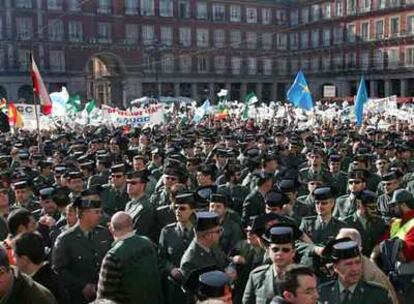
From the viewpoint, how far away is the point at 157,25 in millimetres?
64312

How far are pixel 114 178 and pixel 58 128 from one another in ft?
56.0

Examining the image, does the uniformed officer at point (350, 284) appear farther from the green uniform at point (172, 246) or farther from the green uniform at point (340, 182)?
the green uniform at point (340, 182)

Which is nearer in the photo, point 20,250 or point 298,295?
point 298,295

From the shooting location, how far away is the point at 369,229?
751 centimetres

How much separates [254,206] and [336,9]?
64093mm

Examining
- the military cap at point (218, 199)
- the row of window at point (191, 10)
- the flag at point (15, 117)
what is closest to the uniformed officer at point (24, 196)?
the military cap at point (218, 199)

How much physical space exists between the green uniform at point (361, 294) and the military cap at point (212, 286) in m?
1.23

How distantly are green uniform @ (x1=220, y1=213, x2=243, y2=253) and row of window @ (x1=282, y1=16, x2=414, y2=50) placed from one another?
5875 cm

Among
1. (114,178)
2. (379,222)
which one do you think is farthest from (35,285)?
(114,178)

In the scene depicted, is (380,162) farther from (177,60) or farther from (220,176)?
(177,60)

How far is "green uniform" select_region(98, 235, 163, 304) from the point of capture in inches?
213

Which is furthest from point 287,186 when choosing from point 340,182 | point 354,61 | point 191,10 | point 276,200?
point 354,61

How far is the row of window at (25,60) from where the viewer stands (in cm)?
5519

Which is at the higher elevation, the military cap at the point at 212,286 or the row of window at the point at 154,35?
the row of window at the point at 154,35
